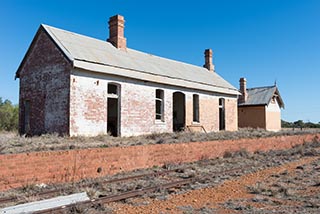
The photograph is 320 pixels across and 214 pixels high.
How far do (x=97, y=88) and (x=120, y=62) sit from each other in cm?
260

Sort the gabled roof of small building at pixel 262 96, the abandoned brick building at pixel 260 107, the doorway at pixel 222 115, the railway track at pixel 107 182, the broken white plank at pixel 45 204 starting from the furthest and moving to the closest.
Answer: the gabled roof of small building at pixel 262 96
the abandoned brick building at pixel 260 107
the doorway at pixel 222 115
the railway track at pixel 107 182
the broken white plank at pixel 45 204

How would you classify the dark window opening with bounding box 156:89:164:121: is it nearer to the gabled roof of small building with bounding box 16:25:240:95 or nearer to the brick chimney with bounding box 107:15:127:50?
the gabled roof of small building with bounding box 16:25:240:95

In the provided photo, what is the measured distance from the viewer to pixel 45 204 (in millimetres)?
6078

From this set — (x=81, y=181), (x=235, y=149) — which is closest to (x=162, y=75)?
(x=235, y=149)

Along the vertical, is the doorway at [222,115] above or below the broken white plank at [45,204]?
above

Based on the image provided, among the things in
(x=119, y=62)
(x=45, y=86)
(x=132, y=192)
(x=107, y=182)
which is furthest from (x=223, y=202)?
(x=45, y=86)

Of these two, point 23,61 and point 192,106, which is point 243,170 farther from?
point 23,61

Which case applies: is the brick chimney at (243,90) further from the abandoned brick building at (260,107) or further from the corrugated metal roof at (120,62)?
the corrugated metal roof at (120,62)

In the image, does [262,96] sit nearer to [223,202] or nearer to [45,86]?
[45,86]

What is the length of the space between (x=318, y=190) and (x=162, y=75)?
12497 mm

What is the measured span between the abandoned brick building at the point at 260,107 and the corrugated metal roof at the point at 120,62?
388 inches

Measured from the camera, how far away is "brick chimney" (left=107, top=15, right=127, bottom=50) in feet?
64.0

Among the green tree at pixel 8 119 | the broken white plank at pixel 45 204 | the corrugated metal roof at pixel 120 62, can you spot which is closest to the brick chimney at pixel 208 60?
the corrugated metal roof at pixel 120 62

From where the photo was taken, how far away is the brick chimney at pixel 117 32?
64.0ft
